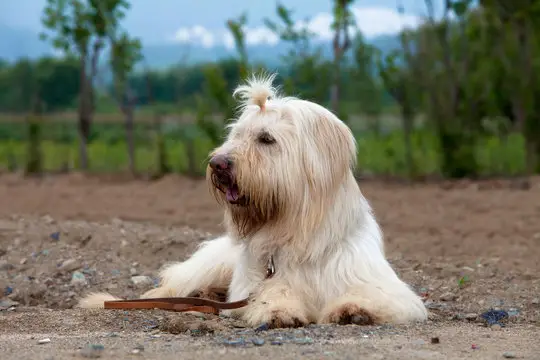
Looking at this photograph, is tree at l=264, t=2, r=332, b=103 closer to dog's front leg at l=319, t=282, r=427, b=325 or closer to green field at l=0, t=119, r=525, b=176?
green field at l=0, t=119, r=525, b=176

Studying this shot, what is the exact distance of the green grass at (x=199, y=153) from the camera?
19.0 m

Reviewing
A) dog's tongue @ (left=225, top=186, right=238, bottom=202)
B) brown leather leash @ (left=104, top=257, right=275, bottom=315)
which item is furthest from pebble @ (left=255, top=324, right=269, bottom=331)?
brown leather leash @ (left=104, top=257, right=275, bottom=315)

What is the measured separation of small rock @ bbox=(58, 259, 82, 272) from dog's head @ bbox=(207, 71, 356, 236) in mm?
3202

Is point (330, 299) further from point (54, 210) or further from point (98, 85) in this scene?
point (98, 85)

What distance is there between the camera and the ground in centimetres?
567

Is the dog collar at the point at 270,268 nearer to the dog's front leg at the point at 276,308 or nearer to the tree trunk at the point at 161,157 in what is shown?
the dog's front leg at the point at 276,308

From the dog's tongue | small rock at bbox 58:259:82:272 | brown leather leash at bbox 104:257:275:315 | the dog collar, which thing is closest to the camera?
the dog's tongue

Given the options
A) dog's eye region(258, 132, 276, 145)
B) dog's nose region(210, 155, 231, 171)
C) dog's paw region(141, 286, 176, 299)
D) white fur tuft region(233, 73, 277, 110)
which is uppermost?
white fur tuft region(233, 73, 277, 110)

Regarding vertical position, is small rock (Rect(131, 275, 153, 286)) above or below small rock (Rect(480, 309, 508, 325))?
below

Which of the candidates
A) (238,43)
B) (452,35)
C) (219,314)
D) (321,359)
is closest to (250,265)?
(219,314)

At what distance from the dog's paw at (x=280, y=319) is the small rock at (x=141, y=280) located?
280 centimetres

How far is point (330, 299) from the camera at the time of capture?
6.59 m

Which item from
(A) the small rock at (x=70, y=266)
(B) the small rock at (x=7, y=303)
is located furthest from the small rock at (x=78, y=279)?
(B) the small rock at (x=7, y=303)

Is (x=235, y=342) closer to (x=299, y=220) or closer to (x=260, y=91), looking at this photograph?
(x=299, y=220)
